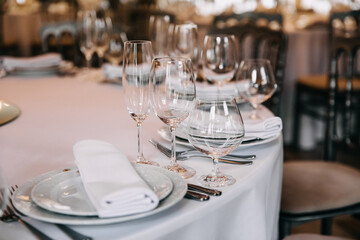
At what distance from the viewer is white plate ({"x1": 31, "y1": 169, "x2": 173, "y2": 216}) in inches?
26.7

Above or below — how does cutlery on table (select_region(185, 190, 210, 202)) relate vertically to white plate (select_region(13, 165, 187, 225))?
below

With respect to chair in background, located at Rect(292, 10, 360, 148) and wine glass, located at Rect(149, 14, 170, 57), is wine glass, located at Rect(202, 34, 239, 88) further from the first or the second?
chair in background, located at Rect(292, 10, 360, 148)

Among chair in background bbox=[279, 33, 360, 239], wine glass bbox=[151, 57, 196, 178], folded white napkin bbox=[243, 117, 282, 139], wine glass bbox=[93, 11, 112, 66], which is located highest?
wine glass bbox=[93, 11, 112, 66]

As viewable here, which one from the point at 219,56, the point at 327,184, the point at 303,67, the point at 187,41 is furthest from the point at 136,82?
the point at 303,67

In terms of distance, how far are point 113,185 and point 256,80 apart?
76 cm

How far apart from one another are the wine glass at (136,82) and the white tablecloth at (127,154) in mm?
113

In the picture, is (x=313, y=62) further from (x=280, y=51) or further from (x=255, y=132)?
(x=255, y=132)

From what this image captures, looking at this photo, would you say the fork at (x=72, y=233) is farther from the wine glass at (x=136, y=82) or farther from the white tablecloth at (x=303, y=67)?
the white tablecloth at (x=303, y=67)

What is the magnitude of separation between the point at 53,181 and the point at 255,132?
47cm

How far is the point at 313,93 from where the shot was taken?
10.8 ft

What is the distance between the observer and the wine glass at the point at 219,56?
1514 mm

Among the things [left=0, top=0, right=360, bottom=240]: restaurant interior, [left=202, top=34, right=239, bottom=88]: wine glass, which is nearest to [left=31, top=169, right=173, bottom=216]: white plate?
[left=0, top=0, right=360, bottom=240]: restaurant interior

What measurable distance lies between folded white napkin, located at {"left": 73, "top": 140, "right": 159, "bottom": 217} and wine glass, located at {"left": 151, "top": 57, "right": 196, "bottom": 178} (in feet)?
0.50

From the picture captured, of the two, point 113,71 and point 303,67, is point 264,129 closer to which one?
point 113,71
